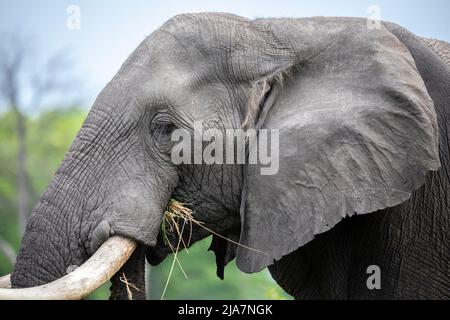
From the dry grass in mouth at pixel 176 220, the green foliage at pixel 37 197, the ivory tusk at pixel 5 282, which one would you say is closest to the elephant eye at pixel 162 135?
the dry grass in mouth at pixel 176 220

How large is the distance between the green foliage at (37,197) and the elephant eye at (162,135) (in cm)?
2425

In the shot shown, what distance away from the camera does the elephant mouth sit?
4.93 m

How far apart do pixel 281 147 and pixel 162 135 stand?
0.69 metres

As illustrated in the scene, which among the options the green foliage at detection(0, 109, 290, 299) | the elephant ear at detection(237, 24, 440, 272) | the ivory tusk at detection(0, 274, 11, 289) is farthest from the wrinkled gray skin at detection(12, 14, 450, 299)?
the green foliage at detection(0, 109, 290, 299)

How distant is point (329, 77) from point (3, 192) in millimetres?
34436

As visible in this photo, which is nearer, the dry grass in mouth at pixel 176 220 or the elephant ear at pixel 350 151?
the elephant ear at pixel 350 151

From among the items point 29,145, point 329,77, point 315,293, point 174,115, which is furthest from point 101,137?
point 29,145

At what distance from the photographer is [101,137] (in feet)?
18.5

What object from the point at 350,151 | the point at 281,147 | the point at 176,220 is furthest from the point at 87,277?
the point at 350,151

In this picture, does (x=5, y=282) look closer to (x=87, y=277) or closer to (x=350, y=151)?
(x=87, y=277)

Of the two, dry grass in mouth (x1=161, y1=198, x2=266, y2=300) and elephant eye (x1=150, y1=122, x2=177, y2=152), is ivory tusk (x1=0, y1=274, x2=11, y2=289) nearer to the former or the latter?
dry grass in mouth (x1=161, y1=198, x2=266, y2=300)

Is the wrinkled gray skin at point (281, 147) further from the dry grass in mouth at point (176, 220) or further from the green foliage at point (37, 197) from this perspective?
the green foliage at point (37, 197)

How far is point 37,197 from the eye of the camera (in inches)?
1467

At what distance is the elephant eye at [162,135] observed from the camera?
569cm
